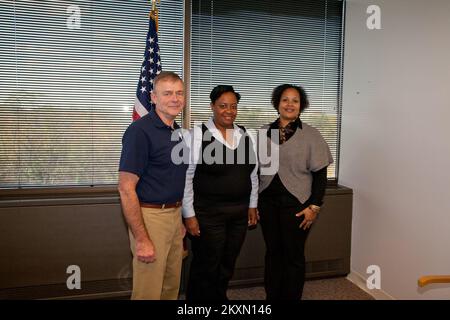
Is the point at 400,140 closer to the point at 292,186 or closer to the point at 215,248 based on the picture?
the point at 292,186

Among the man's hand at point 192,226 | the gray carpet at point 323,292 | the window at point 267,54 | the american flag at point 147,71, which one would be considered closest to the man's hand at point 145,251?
the man's hand at point 192,226

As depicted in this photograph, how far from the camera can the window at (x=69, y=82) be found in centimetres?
264

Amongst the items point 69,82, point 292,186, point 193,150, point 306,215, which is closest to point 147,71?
point 69,82

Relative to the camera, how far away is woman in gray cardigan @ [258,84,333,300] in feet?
7.64

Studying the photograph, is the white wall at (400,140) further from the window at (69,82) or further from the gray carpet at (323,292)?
the window at (69,82)

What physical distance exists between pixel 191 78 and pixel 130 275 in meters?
1.61

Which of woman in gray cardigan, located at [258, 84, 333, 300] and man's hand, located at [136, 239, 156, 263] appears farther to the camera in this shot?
woman in gray cardigan, located at [258, 84, 333, 300]

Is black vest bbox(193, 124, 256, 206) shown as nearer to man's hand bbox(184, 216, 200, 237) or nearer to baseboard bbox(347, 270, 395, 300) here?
man's hand bbox(184, 216, 200, 237)

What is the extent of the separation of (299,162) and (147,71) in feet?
4.11

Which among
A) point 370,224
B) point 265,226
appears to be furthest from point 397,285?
point 265,226

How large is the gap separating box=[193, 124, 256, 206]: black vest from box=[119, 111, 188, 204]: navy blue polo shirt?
26cm

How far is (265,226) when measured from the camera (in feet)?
7.97

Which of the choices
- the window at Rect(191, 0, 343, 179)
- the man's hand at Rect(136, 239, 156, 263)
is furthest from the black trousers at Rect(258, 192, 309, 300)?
the window at Rect(191, 0, 343, 179)
